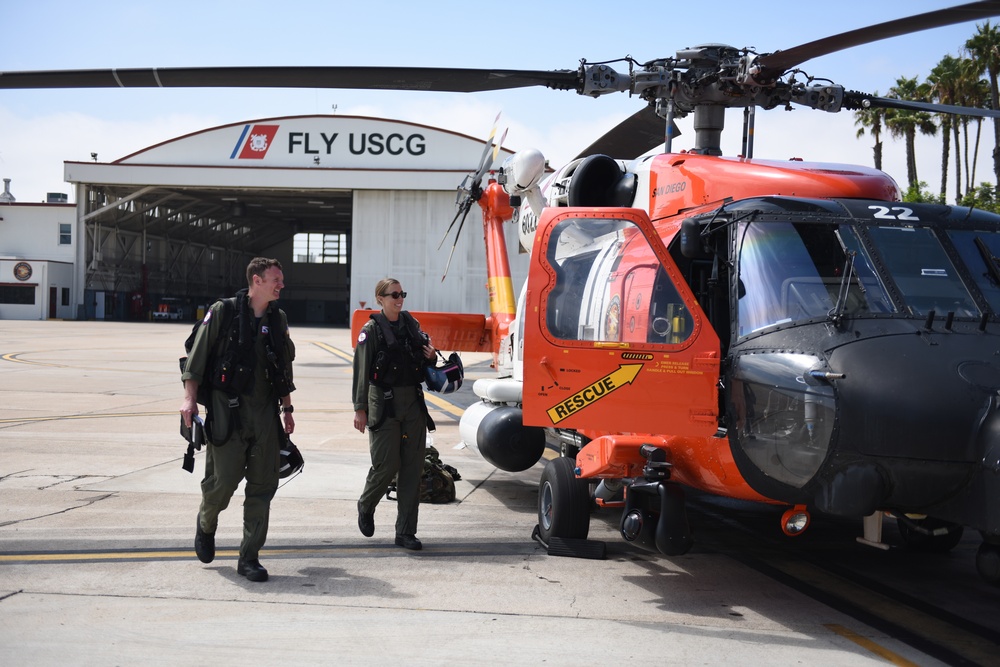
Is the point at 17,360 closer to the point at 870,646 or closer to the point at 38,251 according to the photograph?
the point at 870,646

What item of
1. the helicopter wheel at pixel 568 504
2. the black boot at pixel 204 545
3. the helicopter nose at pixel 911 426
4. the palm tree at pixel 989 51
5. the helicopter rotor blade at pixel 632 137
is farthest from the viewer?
the palm tree at pixel 989 51

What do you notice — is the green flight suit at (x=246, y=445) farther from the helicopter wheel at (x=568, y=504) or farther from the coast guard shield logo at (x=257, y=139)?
the coast guard shield logo at (x=257, y=139)

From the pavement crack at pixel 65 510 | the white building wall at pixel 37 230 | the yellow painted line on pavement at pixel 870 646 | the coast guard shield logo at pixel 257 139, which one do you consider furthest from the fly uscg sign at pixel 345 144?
the yellow painted line on pavement at pixel 870 646

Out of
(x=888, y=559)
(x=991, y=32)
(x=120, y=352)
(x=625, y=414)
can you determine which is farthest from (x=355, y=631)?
(x=991, y=32)

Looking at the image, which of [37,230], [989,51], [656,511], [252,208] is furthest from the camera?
[252,208]

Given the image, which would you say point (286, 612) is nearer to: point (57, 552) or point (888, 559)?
point (57, 552)

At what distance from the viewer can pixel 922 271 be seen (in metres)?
4.97

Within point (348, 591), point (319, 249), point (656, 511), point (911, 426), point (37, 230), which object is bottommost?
point (348, 591)

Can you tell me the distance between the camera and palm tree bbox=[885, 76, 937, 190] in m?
40.4

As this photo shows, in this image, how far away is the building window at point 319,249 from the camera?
7431 centimetres

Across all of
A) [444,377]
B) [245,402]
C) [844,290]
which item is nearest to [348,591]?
[245,402]

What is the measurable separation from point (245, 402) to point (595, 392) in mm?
2068

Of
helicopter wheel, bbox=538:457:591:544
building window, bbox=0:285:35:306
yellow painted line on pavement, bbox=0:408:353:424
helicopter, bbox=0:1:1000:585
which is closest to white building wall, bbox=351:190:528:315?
building window, bbox=0:285:35:306

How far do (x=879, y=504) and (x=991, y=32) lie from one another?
38.2 m
